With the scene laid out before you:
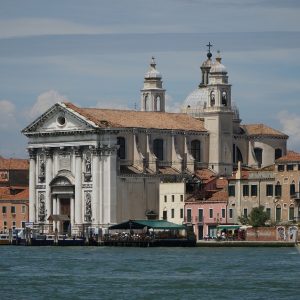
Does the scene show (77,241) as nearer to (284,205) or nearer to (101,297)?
(284,205)

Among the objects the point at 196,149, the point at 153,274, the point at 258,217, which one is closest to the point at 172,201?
the point at 196,149

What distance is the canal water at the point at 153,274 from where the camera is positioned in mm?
70562

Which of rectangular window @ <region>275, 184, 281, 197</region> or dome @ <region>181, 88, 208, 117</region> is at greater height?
dome @ <region>181, 88, 208, 117</region>

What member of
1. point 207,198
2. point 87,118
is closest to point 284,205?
point 207,198

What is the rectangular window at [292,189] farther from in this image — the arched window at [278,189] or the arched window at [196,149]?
the arched window at [196,149]

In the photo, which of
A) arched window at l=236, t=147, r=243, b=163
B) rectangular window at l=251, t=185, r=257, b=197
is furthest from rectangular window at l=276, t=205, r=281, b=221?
arched window at l=236, t=147, r=243, b=163

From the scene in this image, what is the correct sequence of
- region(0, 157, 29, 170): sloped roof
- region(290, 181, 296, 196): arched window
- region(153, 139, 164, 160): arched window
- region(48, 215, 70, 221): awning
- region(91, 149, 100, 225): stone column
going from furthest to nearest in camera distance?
region(0, 157, 29, 170): sloped roof
region(153, 139, 164, 160): arched window
region(48, 215, 70, 221): awning
region(91, 149, 100, 225): stone column
region(290, 181, 296, 196): arched window

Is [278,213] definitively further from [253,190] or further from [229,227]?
[229,227]

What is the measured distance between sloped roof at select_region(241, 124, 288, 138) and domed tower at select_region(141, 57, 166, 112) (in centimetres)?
619

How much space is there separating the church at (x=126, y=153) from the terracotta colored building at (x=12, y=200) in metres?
5.40

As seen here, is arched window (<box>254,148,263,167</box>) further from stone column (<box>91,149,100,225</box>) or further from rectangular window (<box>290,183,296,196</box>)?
rectangular window (<box>290,183,296,196</box>)

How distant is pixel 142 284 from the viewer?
74750mm

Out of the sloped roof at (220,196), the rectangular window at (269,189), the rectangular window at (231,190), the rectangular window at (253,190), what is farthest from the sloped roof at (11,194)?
the rectangular window at (269,189)

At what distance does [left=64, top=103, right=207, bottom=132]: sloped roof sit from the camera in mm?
126812
